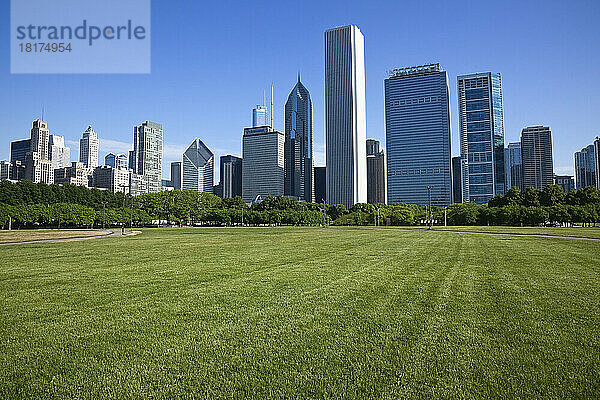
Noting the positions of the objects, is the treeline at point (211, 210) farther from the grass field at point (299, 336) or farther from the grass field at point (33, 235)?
the grass field at point (299, 336)

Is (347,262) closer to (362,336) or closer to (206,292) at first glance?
(206,292)

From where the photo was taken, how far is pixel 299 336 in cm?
652

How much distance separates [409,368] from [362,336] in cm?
126

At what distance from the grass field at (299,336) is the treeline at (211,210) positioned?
214 feet

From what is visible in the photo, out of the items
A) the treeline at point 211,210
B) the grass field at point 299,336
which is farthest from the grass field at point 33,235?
the grass field at point 299,336

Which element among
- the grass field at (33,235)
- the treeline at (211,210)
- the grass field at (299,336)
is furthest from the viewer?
the treeline at (211,210)

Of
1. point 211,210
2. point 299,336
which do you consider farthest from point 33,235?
point 211,210

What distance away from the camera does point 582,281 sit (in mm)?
11547

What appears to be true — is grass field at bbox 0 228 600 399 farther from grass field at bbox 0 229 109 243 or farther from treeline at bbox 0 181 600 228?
treeline at bbox 0 181 600 228

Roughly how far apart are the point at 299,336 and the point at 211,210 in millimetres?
103794

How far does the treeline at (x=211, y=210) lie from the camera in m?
78.6

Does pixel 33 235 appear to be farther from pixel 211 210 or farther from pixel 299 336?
pixel 211 210

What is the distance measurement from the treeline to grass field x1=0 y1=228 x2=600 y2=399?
6522 centimetres

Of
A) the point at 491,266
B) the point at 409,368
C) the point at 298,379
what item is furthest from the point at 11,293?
the point at 491,266
